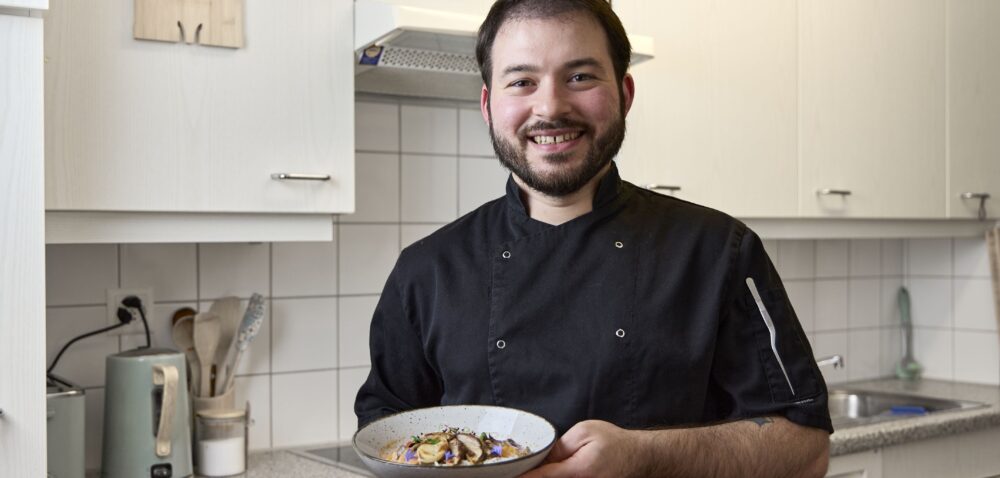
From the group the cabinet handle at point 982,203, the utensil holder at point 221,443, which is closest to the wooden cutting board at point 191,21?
the utensil holder at point 221,443

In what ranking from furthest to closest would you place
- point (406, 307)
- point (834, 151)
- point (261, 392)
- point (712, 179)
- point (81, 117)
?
point (834, 151) < point (712, 179) < point (261, 392) < point (81, 117) < point (406, 307)

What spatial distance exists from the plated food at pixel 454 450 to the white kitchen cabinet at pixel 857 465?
1317mm

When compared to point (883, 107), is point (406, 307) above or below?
below

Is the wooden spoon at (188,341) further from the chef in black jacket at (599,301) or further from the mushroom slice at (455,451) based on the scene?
the mushroom slice at (455,451)

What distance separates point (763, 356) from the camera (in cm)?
127

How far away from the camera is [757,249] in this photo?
1.32 meters

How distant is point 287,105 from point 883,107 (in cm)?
152

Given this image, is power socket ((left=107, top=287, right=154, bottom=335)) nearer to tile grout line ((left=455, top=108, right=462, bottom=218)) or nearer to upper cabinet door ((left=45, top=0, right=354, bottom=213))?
upper cabinet door ((left=45, top=0, right=354, bottom=213))

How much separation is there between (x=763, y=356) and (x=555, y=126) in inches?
15.3

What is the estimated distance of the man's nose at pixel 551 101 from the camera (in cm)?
122

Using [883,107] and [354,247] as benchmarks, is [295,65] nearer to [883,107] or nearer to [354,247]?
[354,247]

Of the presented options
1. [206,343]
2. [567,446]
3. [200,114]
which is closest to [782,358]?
[567,446]

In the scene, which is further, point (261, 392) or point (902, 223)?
point (902, 223)

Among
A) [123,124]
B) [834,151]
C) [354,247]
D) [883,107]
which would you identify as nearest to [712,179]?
[834,151]
